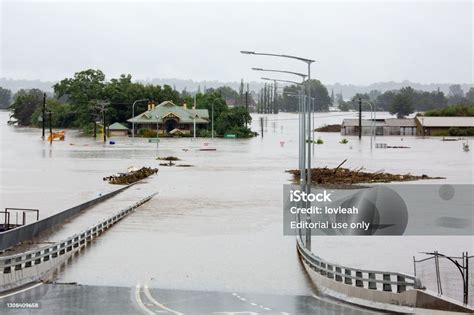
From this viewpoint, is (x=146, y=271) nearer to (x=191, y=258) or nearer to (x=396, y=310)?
(x=191, y=258)

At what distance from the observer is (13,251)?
97.0ft

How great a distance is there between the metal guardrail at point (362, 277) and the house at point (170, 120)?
472 feet

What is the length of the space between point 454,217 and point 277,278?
63.5 ft

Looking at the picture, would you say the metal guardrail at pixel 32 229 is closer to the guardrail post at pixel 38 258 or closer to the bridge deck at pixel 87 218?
the bridge deck at pixel 87 218

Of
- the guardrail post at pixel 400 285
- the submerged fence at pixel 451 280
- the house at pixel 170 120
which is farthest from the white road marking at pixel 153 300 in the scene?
the house at pixel 170 120

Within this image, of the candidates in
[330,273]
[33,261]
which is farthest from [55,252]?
[330,273]

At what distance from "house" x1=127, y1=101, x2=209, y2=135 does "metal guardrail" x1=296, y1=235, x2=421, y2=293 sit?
14375cm

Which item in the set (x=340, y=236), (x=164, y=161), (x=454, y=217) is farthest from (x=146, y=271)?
(x=164, y=161)

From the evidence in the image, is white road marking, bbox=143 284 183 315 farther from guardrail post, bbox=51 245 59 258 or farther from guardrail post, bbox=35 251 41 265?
guardrail post, bbox=51 245 59 258

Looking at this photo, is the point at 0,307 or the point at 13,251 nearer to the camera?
the point at 0,307

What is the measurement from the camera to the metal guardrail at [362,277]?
20.5 metres

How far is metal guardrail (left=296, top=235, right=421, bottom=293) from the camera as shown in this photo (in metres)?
20.5

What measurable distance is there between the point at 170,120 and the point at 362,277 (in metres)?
151

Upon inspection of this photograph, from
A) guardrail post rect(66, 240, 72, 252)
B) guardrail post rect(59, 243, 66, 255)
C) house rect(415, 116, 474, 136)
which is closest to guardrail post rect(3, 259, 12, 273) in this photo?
guardrail post rect(59, 243, 66, 255)
